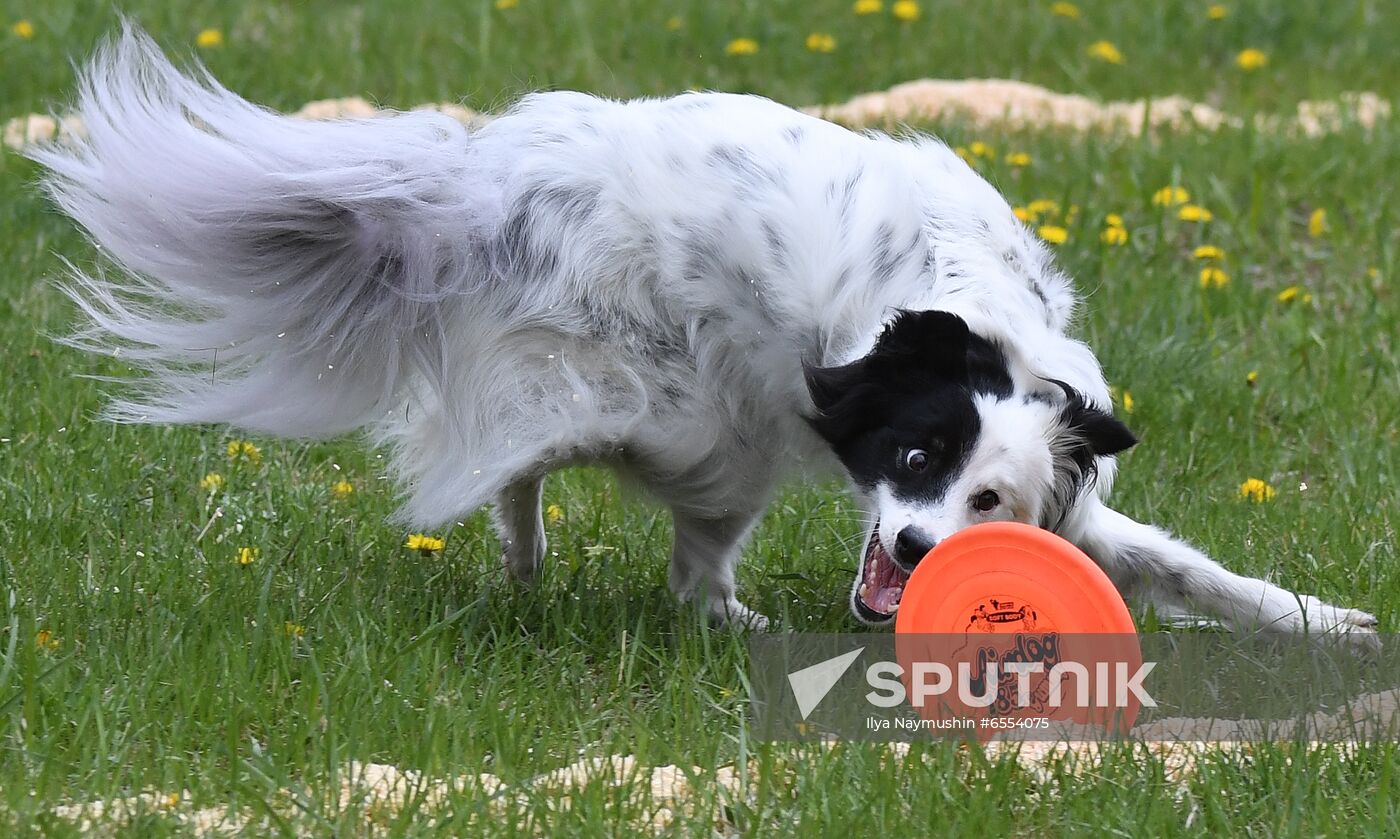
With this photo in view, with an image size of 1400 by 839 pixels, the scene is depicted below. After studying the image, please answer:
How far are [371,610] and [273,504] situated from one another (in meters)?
0.84

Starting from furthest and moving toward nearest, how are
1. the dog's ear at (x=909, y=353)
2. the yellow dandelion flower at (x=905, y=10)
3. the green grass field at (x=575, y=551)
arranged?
the yellow dandelion flower at (x=905, y=10) → the dog's ear at (x=909, y=353) → the green grass field at (x=575, y=551)

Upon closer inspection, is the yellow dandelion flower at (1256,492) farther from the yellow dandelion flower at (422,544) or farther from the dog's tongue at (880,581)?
the yellow dandelion flower at (422,544)

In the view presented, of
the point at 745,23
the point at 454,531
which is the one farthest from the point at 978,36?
the point at 454,531

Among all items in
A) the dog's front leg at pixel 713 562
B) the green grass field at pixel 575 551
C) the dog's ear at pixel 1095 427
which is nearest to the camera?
the green grass field at pixel 575 551

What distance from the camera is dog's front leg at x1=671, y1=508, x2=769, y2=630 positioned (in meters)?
4.18

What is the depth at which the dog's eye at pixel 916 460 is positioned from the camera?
3.53m

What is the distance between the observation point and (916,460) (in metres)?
3.54

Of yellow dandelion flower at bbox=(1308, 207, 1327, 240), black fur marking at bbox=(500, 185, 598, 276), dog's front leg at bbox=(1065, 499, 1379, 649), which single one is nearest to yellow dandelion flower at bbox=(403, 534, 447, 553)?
black fur marking at bbox=(500, 185, 598, 276)

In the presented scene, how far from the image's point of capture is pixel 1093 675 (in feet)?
11.1

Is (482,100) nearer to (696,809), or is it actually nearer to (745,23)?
(745,23)

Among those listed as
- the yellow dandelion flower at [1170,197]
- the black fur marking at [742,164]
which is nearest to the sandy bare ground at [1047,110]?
the yellow dandelion flower at [1170,197]

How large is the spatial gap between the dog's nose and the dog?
0.02 meters

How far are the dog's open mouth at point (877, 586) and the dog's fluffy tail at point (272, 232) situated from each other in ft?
3.40

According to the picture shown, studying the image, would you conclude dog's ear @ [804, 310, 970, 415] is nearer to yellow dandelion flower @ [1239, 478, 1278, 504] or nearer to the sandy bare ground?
yellow dandelion flower @ [1239, 478, 1278, 504]
